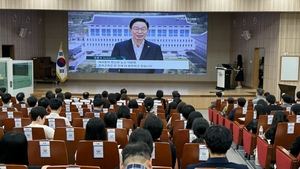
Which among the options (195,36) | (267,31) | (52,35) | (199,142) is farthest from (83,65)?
(199,142)

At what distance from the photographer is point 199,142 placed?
3.58 m

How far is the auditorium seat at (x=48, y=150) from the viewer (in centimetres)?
346

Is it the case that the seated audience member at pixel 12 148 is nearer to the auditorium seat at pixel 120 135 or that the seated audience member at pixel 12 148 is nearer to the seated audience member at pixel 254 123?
the auditorium seat at pixel 120 135

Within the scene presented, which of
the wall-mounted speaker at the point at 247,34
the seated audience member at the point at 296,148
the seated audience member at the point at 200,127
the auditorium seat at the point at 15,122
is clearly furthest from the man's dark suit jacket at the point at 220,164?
the wall-mounted speaker at the point at 247,34

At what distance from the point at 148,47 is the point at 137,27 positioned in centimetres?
98

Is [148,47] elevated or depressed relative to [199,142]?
elevated

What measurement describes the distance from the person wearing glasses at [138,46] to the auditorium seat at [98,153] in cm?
1214

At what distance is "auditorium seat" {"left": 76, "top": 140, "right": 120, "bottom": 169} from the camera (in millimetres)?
3408

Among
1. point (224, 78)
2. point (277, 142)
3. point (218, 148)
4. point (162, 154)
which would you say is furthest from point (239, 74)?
point (218, 148)

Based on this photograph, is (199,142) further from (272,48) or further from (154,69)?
(154,69)

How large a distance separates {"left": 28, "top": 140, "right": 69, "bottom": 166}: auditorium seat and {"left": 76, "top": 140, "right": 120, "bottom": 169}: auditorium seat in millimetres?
161

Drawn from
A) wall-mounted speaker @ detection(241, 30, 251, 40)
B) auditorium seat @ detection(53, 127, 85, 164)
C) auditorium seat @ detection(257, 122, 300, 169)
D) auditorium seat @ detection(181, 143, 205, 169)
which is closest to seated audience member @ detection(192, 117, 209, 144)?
auditorium seat @ detection(181, 143, 205, 169)

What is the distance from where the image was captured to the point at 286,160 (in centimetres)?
420

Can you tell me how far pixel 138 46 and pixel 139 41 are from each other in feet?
0.72
